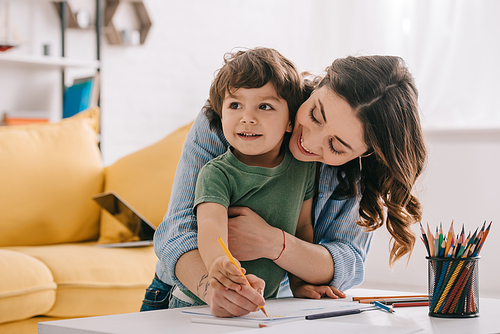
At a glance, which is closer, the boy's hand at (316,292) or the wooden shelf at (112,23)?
the boy's hand at (316,292)

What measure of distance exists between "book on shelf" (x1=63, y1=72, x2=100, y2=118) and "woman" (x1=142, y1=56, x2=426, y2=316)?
1.96 meters

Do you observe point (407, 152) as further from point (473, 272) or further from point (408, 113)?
point (473, 272)

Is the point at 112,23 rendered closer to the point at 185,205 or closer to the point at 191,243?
the point at 185,205

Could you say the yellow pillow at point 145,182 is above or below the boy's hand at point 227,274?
below

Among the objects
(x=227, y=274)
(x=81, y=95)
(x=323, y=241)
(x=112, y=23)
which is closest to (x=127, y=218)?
(x=323, y=241)

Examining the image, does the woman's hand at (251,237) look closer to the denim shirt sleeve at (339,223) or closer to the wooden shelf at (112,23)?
the denim shirt sleeve at (339,223)

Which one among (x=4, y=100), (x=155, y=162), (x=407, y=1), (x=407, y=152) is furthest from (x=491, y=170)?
(x=4, y=100)

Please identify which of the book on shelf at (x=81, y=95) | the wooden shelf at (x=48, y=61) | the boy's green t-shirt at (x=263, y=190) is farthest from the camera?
the book on shelf at (x=81, y=95)

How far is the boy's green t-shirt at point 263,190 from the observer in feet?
3.06

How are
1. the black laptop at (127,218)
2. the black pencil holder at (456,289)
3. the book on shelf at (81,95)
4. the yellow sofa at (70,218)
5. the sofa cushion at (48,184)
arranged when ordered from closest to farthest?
the black pencil holder at (456,289), the yellow sofa at (70,218), the black laptop at (127,218), the sofa cushion at (48,184), the book on shelf at (81,95)

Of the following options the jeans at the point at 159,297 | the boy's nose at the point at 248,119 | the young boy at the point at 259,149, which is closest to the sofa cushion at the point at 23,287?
the jeans at the point at 159,297

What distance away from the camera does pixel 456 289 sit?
0.79 metres

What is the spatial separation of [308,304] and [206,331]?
281mm

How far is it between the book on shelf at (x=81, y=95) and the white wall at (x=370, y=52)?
0.20 meters
